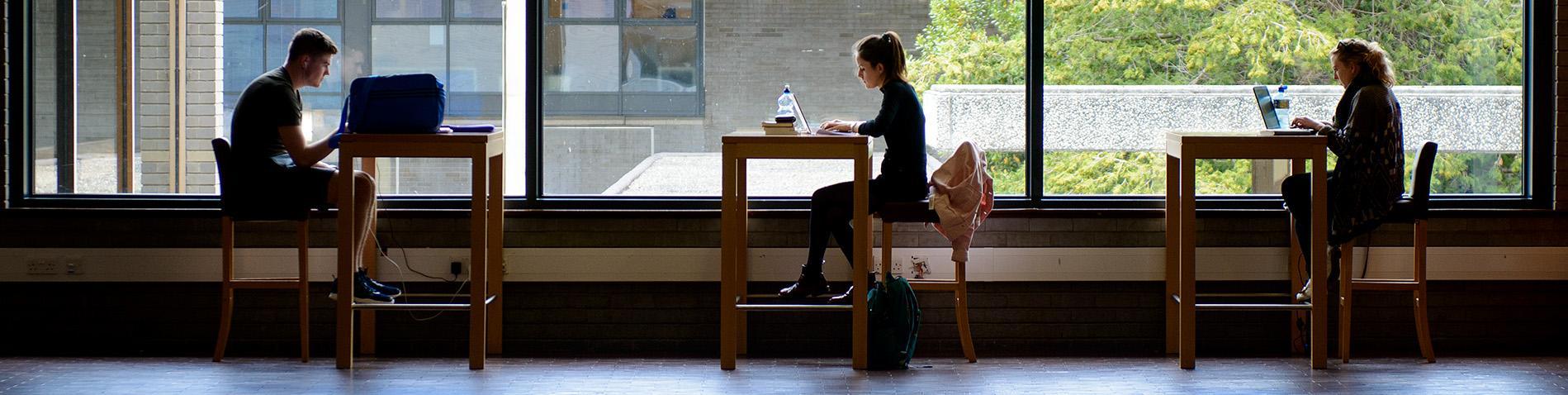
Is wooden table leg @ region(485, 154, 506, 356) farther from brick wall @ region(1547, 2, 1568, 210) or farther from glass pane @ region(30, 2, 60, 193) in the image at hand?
brick wall @ region(1547, 2, 1568, 210)

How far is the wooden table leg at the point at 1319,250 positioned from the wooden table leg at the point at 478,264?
2711 mm

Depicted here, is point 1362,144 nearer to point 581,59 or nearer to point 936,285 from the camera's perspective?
point 936,285

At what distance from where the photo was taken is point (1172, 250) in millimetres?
5160

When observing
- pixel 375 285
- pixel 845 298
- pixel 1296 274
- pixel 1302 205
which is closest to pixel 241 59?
pixel 375 285

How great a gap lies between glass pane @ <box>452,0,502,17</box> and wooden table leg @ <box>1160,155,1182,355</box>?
97.2 inches

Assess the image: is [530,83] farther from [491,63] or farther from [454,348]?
[454,348]

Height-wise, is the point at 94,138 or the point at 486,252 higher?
the point at 94,138

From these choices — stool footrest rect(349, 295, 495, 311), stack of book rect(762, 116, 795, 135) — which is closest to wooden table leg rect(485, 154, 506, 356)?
stool footrest rect(349, 295, 495, 311)

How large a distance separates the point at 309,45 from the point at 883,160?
196cm

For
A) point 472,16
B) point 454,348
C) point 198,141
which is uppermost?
point 472,16

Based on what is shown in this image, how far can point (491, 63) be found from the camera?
536 centimetres

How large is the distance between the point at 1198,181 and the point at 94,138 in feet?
13.4

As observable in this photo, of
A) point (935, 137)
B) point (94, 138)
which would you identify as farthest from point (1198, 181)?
point (94, 138)

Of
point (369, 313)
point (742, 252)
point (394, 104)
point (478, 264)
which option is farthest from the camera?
point (369, 313)
